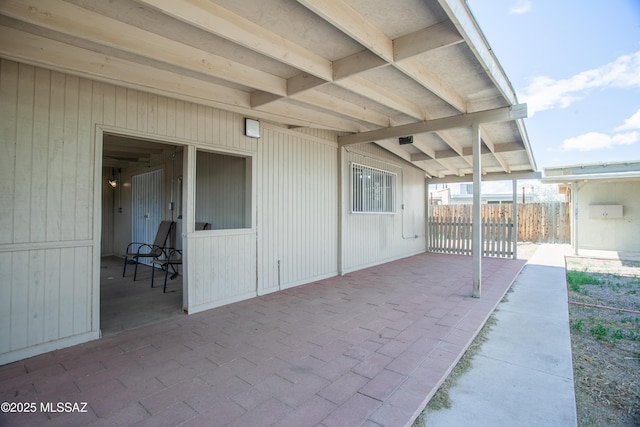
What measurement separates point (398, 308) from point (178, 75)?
3371 millimetres

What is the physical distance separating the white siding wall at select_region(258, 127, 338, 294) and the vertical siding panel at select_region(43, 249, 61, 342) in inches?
81.6

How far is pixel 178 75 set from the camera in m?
2.88

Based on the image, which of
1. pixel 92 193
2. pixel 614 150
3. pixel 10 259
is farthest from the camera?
pixel 614 150

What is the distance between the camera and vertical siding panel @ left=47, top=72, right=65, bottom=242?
8.02 ft

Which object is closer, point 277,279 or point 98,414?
point 98,414

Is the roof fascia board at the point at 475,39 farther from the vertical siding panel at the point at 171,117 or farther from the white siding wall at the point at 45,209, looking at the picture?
the white siding wall at the point at 45,209

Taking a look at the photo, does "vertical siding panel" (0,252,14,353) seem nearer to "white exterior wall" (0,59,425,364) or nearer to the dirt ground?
"white exterior wall" (0,59,425,364)

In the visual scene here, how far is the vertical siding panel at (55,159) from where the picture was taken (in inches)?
96.2

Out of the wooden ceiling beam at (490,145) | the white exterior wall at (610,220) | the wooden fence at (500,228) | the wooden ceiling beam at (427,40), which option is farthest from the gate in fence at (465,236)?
the wooden ceiling beam at (427,40)

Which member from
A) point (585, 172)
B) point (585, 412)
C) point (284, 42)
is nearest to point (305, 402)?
point (585, 412)

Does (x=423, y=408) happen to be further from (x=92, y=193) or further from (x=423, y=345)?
(x=92, y=193)

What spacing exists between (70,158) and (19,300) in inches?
45.8

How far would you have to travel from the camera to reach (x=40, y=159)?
2.39m

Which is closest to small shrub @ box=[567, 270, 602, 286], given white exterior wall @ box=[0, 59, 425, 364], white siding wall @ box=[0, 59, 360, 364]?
white exterior wall @ box=[0, 59, 425, 364]
